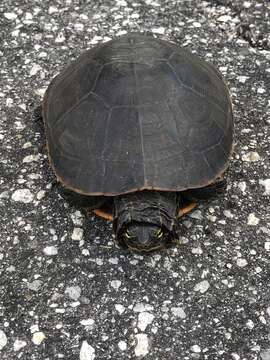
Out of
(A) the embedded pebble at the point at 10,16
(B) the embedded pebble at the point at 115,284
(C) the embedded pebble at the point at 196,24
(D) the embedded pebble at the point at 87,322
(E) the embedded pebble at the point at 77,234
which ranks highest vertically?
(C) the embedded pebble at the point at 196,24

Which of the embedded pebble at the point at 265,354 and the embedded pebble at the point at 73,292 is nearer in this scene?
the embedded pebble at the point at 265,354

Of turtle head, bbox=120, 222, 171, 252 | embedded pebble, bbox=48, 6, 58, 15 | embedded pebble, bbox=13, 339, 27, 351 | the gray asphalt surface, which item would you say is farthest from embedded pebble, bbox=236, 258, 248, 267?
embedded pebble, bbox=48, 6, 58, 15

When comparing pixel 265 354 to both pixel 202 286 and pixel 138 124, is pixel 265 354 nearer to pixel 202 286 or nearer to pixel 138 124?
pixel 202 286

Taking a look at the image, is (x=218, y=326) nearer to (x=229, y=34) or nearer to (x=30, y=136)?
(x=30, y=136)

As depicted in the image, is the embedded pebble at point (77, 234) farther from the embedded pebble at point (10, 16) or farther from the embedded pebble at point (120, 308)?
the embedded pebble at point (10, 16)

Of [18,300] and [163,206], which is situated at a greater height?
[163,206]

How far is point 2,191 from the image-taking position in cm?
338

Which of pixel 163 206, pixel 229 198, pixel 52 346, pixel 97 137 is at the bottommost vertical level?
pixel 52 346

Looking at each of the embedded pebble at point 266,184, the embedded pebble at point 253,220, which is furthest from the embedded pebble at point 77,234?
the embedded pebble at point 266,184

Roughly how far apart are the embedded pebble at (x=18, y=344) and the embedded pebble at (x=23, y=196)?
0.91 metres

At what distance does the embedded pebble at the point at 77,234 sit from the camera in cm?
310

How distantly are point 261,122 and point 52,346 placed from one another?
6.78 feet

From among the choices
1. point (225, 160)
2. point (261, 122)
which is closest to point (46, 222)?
point (225, 160)

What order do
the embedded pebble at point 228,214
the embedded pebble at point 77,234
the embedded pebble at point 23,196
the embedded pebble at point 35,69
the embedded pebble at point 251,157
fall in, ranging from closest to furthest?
the embedded pebble at point 77,234, the embedded pebble at point 228,214, the embedded pebble at point 23,196, the embedded pebble at point 251,157, the embedded pebble at point 35,69
